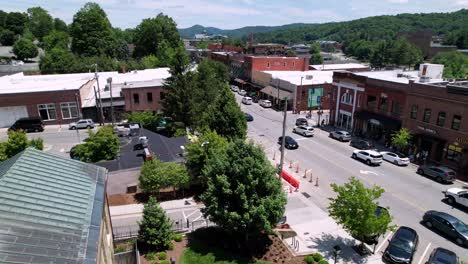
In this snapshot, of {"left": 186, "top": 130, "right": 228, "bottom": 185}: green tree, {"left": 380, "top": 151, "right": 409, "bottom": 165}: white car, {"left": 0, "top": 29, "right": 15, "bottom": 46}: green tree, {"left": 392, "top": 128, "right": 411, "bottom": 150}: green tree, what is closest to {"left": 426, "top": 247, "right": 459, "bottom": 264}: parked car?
{"left": 186, "top": 130, "right": 228, "bottom": 185}: green tree

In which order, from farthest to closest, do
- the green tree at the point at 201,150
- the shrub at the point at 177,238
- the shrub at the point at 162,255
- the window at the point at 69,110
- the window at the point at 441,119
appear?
1. the window at the point at 69,110
2. the window at the point at 441,119
3. the green tree at the point at 201,150
4. the shrub at the point at 177,238
5. the shrub at the point at 162,255

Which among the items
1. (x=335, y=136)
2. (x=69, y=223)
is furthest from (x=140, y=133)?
(x=69, y=223)

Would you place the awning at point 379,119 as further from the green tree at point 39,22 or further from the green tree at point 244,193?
the green tree at point 39,22

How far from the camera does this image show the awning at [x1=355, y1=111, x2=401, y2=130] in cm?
3793

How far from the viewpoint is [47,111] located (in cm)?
4712

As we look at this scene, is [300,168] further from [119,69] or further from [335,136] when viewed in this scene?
[119,69]

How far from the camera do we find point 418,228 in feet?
69.9

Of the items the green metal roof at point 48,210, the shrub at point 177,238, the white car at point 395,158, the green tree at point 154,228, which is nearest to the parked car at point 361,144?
the white car at point 395,158

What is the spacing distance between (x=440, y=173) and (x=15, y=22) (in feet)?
520

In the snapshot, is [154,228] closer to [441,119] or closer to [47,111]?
[441,119]

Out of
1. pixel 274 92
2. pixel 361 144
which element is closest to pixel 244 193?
pixel 361 144

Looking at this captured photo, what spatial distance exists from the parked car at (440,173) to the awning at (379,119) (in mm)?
8534

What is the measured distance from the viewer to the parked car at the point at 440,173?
93.4ft

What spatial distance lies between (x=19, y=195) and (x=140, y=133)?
26.5 metres
